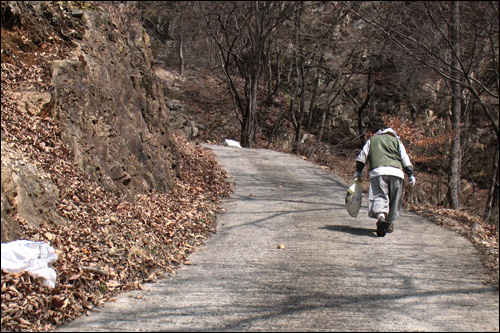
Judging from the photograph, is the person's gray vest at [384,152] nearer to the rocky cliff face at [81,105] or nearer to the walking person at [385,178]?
the walking person at [385,178]

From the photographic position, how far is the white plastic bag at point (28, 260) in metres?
4.73

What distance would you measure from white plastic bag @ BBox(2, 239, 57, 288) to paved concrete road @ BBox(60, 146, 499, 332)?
613mm

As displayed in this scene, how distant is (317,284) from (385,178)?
3.09 meters

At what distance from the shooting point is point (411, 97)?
25438 millimetres

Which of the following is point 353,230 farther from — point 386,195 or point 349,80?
point 349,80

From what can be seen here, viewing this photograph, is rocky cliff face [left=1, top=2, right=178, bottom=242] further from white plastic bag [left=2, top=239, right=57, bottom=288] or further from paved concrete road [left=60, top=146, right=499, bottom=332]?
paved concrete road [left=60, top=146, right=499, bottom=332]

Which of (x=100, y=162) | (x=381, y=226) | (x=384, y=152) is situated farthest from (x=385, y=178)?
(x=100, y=162)

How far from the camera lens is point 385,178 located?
320 inches

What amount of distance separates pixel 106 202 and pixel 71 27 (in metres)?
4.49

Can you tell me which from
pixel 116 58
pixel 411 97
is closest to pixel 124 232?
pixel 116 58

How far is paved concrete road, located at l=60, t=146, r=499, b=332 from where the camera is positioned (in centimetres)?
464

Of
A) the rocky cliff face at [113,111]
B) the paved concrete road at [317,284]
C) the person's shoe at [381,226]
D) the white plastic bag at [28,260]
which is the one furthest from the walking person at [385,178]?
the white plastic bag at [28,260]

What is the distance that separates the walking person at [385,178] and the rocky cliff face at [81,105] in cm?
421

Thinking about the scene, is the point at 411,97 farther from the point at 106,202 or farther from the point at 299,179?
the point at 106,202
